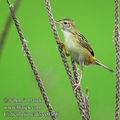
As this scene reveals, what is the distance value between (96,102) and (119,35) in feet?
13.2

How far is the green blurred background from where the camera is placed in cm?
561

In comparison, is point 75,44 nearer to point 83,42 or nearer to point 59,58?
point 83,42

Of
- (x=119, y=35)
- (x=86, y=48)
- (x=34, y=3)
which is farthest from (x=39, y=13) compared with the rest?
(x=119, y=35)

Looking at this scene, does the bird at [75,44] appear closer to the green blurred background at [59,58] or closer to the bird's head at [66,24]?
the bird's head at [66,24]

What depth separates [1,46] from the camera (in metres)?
2.28

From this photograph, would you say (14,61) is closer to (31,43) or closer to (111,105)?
(31,43)

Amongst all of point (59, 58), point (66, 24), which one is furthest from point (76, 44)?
point (59, 58)

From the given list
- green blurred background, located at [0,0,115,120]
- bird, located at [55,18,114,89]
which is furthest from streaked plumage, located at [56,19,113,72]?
green blurred background, located at [0,0,115,120]

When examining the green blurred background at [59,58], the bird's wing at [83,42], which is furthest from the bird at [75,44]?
the green blurred background at [59,58]

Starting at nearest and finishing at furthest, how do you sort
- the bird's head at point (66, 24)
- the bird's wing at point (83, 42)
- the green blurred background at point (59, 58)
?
the bird's head at point (66, 24) → the bird's wing at point (83, 42) → the green blurred background at point (59, 58)

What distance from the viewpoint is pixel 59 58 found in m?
7.78

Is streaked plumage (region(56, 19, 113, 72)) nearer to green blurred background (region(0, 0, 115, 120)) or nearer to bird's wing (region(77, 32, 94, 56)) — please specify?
bird's wing (region(77, 32, 94, 56))

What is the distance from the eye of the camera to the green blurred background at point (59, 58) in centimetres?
561

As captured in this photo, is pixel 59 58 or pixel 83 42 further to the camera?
pixel 59 58
